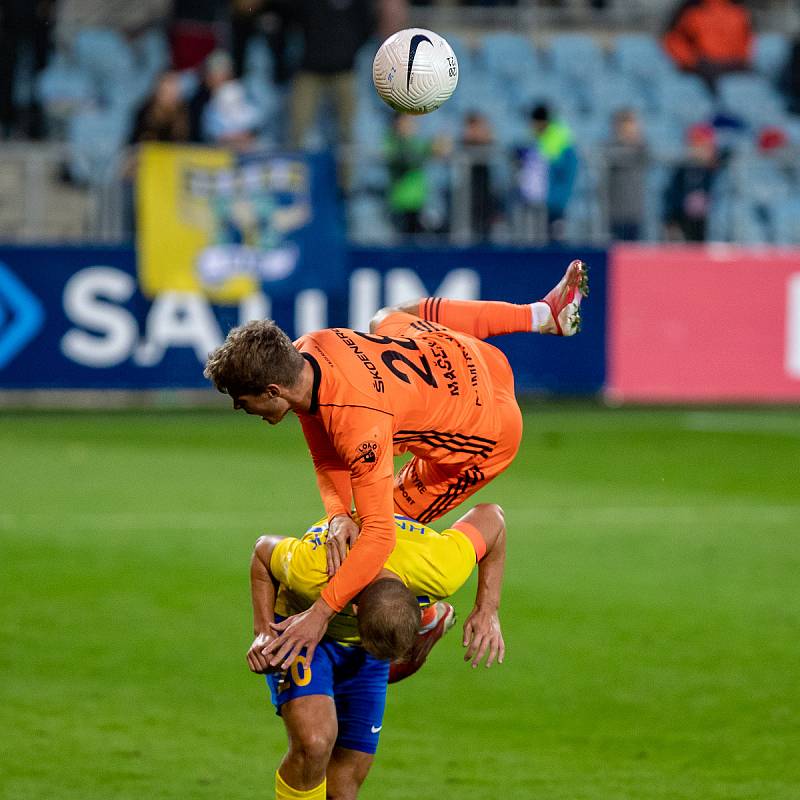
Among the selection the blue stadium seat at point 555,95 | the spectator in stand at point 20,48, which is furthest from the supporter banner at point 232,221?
the blue stadium seat at point 555,95

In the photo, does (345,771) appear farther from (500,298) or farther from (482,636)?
(500,298)

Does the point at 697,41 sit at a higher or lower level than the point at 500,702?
higher

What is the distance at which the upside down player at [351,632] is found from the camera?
5.32 m

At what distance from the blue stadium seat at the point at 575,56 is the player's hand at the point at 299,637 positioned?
19614 mm

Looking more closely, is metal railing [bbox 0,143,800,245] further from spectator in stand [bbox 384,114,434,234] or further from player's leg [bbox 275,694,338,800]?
player's leg [bbox 275,694,338,800]

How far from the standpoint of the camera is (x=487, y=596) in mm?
5836

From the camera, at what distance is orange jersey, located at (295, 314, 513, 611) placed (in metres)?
5.41

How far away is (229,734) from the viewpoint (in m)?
7.45

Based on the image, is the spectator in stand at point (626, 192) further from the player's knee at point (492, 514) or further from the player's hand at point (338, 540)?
the player's hand at point (338, 540)

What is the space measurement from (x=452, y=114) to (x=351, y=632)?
17844mm

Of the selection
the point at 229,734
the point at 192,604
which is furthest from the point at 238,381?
the point at 192,604

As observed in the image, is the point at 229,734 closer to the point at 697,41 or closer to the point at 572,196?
the point at 572,196

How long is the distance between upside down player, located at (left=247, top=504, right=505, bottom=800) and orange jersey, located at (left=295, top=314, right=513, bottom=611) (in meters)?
0.16

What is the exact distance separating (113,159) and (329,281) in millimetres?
2774
